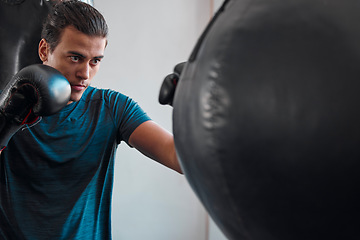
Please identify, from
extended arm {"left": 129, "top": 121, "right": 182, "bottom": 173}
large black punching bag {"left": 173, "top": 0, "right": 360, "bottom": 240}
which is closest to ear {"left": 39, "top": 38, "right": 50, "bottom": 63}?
extended arm {"left": 129, "top": 121, "right": 182, "bottom": 173}

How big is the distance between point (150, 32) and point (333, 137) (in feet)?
8.82

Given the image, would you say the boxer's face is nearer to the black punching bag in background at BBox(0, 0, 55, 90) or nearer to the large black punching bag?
the black punching bag in background at BBox(0, 0, 55, 90)

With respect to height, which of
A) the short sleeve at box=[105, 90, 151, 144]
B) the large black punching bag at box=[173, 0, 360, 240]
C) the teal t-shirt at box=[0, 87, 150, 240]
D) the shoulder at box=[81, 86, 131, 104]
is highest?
the large black punching bag at box=[173, 0, 360, 240]

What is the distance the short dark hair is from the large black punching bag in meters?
0.91

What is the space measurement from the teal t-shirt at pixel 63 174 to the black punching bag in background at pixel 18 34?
249 millimetres

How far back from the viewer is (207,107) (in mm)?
343

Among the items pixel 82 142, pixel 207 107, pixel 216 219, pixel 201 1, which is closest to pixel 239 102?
pixel 207 107

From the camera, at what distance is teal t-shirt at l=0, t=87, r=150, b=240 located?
3.87 ft

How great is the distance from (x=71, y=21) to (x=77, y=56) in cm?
13

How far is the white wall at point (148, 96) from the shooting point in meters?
2.70

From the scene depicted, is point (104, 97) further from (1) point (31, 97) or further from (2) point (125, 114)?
(1) point (31, 97)

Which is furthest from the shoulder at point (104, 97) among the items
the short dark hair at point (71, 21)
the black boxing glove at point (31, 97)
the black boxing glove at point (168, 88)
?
the black boxing glove at point (168, 88)

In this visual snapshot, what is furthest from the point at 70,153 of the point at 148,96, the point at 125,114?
the point at 148,96

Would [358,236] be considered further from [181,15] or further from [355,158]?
[181,15]
